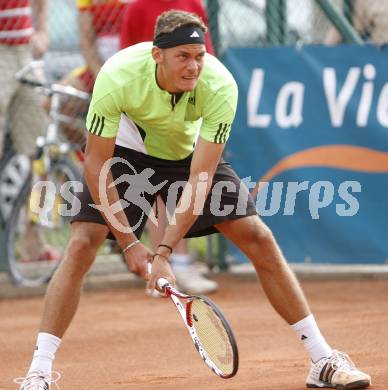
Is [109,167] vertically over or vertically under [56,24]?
under

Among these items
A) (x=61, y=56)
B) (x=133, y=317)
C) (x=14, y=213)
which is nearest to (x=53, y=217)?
(x=14, y=213)

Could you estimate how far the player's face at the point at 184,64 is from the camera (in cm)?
501

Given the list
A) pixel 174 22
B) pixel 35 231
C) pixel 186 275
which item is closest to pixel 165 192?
pixel 174 22

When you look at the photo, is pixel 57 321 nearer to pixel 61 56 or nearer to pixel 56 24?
pixel 61 56

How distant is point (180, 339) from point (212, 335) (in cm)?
201

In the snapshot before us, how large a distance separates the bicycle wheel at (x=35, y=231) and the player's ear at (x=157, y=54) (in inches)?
132

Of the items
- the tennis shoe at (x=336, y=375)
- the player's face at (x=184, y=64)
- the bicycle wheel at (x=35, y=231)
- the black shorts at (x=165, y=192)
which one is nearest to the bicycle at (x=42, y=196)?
the bicycle wheel at (x=35, y=231)

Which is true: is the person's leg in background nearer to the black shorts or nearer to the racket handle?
the black shorts

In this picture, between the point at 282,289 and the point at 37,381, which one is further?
the point at 282,289

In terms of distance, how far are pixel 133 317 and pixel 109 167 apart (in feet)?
8.39

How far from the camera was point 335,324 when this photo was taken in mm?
7039

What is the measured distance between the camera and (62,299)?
5098 mm

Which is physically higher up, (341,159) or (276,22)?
(276,22)

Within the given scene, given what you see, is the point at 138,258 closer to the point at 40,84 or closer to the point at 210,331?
the point at 210,331
